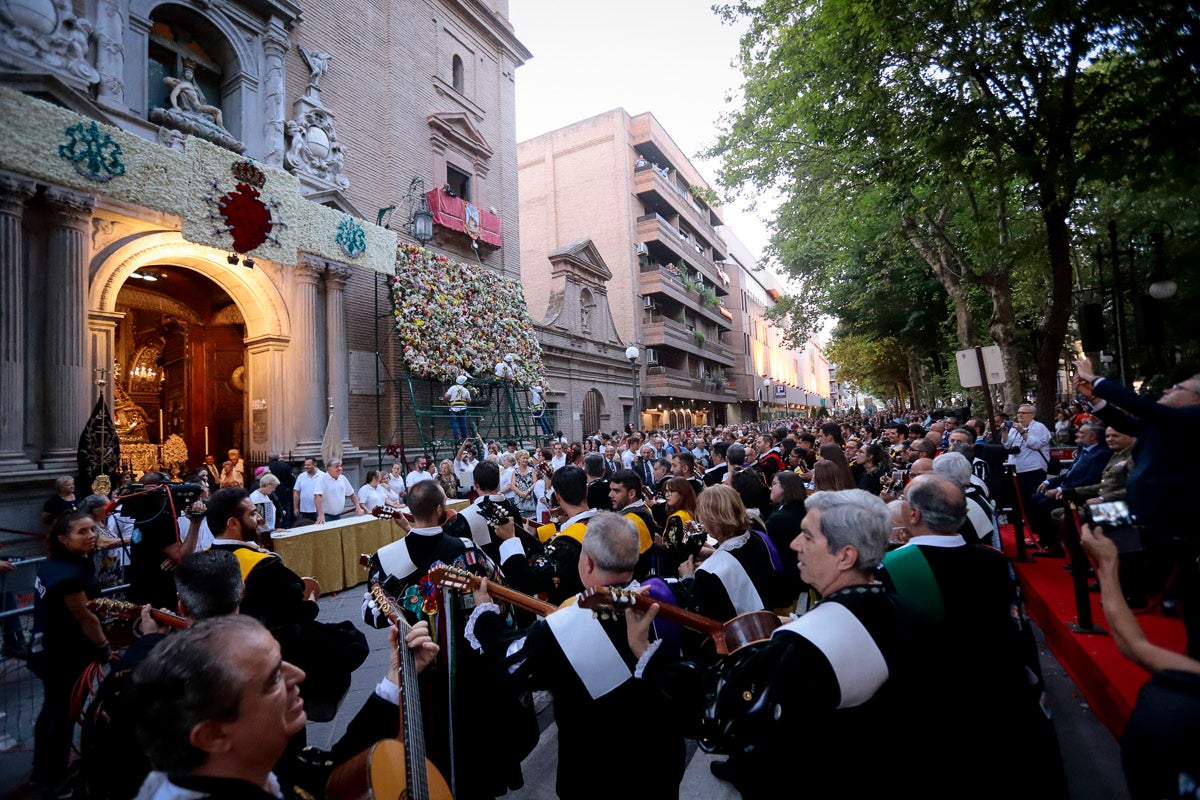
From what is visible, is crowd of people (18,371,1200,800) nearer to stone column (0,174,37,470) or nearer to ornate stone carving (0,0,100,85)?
stone column (0,174,37,470)

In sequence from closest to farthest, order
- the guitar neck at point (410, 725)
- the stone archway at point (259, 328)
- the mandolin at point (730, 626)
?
1. the guitar neck at point (410, 725)
2. the mandolin at point (730, 626)
3. the stone archway at point (259, 328)

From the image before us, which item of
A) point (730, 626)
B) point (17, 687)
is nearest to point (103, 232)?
point (17, 687)

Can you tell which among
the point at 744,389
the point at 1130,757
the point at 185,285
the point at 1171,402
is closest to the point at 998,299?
the point at 1171,402

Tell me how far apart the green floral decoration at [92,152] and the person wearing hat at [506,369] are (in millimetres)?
9863

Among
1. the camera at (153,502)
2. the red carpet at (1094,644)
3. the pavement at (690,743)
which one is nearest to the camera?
the pavement at (690,743)

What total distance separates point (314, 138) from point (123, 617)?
1451 cm

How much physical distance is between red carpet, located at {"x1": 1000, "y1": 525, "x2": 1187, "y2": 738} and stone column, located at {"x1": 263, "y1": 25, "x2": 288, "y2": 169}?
15.8 m

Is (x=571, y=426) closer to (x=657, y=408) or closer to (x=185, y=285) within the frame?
(x=657, y=408)

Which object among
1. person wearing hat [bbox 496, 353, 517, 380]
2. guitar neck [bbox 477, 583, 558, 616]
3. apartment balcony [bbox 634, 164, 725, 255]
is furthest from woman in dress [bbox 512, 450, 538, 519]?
apartment balcony [bbox 634, 164, 725, 255]

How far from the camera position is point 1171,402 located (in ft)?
13.0

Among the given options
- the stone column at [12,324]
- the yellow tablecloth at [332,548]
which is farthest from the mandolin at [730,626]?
the stone column at [12,324]

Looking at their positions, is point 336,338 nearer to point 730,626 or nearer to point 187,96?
point 187,96

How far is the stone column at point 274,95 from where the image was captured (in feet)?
45.3

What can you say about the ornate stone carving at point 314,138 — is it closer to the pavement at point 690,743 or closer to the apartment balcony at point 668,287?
the pavement at point 690,743
